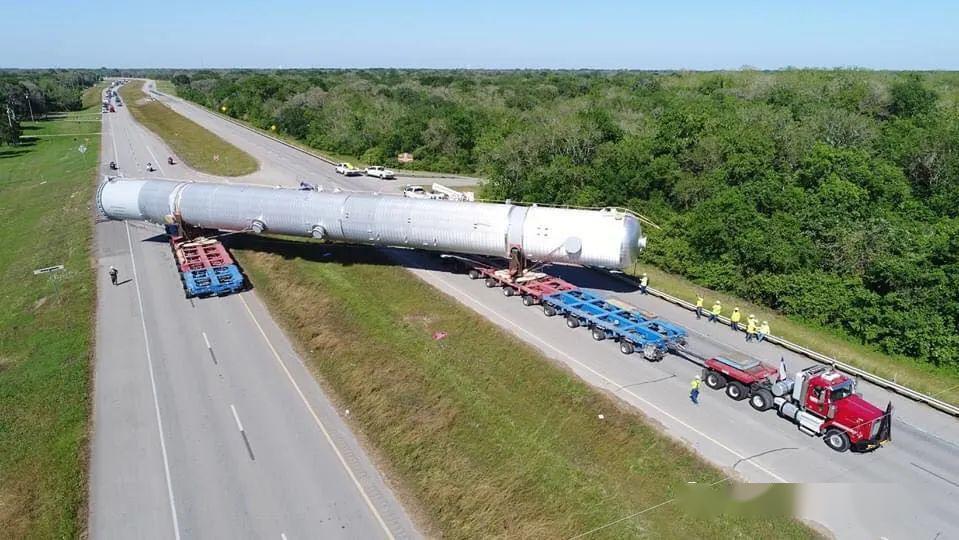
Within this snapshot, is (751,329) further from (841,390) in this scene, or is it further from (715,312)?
(841,390)

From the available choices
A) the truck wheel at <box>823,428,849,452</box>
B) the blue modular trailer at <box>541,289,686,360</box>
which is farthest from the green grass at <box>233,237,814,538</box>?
the truck wheel at <box>823,428,849,452</box>

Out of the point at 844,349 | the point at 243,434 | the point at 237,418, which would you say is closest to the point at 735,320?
the point at 844,349

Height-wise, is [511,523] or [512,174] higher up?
[512,174]

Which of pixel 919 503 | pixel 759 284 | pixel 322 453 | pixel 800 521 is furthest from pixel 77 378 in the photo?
pixel 759 284

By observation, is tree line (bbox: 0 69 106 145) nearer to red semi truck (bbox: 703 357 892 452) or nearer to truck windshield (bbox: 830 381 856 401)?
red semi truck (bbox: 703 357 892 452)

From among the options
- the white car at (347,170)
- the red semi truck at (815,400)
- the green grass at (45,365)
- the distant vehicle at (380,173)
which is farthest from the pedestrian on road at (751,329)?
the white car at (347,170)

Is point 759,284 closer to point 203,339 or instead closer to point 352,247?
point 352,247

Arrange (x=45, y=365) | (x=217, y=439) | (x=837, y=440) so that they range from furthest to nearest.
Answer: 1. (x=45, y=365)
2. (x=217, y=439)
3. (x=837, y=440)
